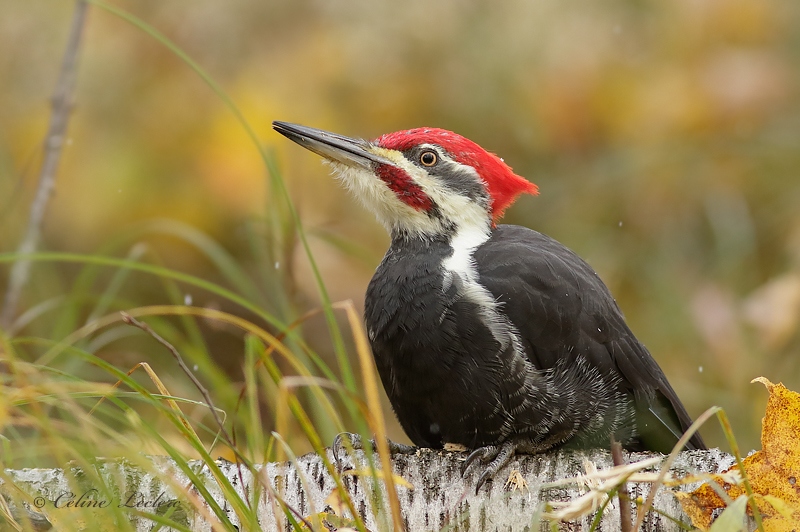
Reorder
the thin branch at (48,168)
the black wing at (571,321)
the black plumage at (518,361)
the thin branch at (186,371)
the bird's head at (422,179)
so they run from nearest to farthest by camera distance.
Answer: the thin branch at (186,371), the black plumage at (518,361), the black wing at (571,321), the bird's head at (422,179), the thin branch at (48,168)

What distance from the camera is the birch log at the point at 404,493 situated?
219 centimetres

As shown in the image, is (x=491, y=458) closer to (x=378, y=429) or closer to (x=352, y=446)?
(x=352, y=446)

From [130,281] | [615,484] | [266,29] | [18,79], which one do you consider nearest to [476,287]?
[615,484]

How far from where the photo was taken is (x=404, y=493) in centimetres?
231

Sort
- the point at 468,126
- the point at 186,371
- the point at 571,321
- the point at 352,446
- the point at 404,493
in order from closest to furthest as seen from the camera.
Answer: the point at 186,371
the point at 404,493
the point at 352,446
the point at 571,321
the point at 468,126

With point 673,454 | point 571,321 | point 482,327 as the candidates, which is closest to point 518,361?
point 482,327

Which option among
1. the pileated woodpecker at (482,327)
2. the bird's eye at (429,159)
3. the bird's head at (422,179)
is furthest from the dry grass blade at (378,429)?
the bird's eye at (429,159)

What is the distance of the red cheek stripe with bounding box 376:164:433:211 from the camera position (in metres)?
3.20

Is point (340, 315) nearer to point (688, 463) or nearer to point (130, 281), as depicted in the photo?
point (130, 281)

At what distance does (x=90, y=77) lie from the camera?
19.7 ft

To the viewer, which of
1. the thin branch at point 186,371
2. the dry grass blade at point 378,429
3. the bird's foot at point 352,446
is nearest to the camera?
the dry grass blade at point 378,429

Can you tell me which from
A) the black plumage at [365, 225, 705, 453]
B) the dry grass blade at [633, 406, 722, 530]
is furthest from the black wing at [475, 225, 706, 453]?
the dry grass blade at [633, 406, 722, 530]

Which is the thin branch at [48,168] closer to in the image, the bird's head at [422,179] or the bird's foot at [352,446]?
the bird's head at [422,179]

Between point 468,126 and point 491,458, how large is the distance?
3.52 m
